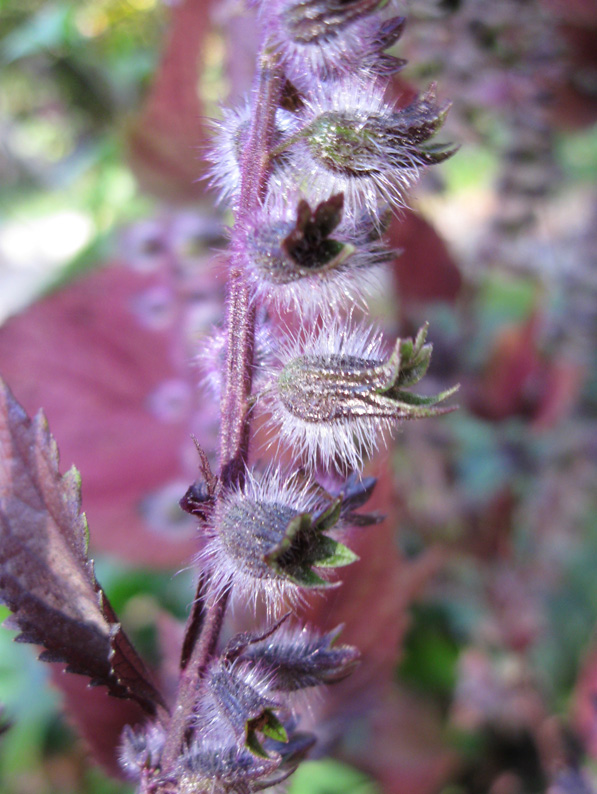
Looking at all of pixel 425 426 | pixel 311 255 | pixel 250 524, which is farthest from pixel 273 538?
pixel 425 426

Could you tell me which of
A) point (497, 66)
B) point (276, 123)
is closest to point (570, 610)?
point (497, 66)

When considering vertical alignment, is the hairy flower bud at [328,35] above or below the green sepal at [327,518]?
above

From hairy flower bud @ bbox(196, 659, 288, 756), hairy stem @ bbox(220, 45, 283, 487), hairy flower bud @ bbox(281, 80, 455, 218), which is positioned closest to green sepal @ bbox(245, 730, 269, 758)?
hairy flower bud @ bbox(196, 659, 288, 756)

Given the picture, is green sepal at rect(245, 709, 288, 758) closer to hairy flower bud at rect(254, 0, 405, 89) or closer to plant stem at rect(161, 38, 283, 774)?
plant stem at rect(161, 38, 283, 774)

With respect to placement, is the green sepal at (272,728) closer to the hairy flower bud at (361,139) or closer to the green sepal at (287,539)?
the green sepal at (287,539)

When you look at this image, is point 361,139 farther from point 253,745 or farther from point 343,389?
point 253,745

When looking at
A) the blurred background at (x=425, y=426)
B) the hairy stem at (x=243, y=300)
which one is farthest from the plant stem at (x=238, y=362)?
the blurred background at (x=425, y=426)
